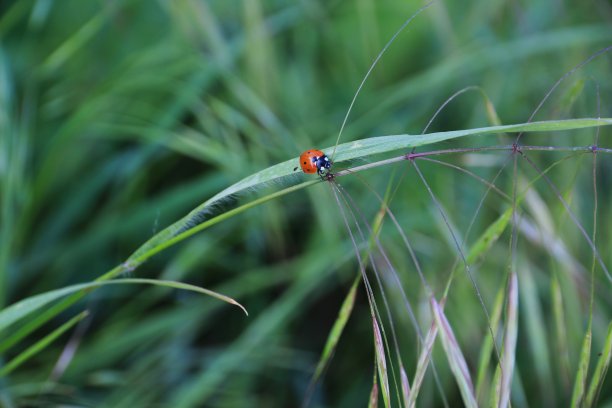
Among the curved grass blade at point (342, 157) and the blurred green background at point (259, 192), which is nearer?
the curved grass blade at point (342, 157)

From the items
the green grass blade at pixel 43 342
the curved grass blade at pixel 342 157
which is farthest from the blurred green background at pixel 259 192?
the curved grass blade at pixel 342 157

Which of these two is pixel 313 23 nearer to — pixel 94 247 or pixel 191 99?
pixel 191 99

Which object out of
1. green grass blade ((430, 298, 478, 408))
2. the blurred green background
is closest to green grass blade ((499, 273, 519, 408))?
green grass blade ((430, 298, 478, 408))

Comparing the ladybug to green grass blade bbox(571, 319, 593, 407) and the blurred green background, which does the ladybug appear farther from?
the blurred green background

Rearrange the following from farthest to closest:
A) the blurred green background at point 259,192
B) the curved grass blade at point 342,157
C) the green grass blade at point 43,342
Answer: the blurred green background at point 259,192
the green grass blade at point 43,342
the curved grass blade at point 342,157

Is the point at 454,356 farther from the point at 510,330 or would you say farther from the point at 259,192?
the point at 259,192

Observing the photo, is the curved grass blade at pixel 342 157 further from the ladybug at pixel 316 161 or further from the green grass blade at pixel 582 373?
the green grass blade at pixel 582 373

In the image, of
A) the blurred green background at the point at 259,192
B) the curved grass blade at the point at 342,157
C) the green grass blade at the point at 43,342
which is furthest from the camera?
the blurred green background at the point at 259,192
